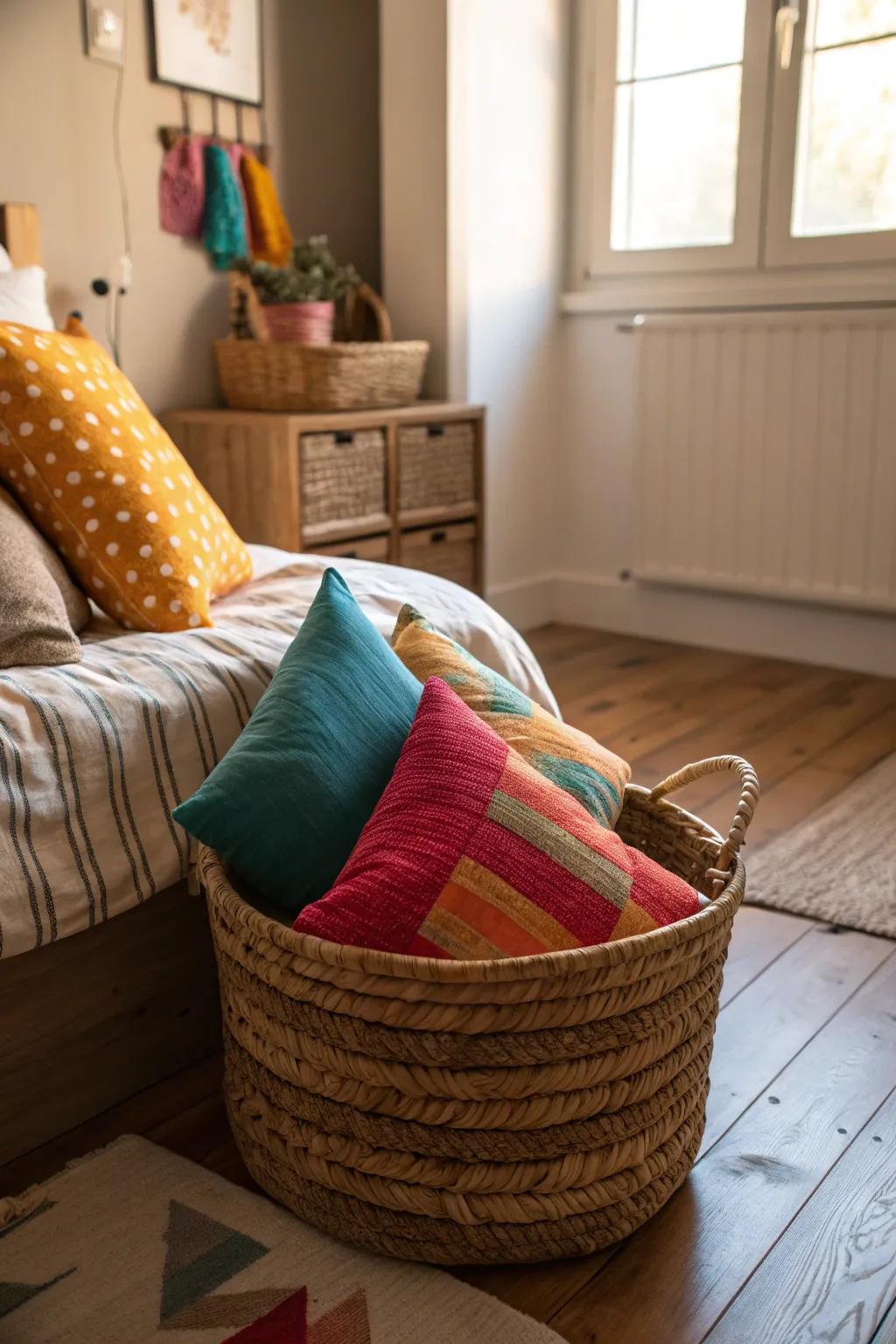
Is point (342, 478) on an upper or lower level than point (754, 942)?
upper

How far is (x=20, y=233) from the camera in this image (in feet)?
7.31

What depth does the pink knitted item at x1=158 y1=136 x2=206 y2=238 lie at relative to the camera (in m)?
2.67

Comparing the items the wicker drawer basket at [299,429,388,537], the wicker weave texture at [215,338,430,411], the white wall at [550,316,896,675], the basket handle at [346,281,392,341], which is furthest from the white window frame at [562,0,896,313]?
the wicker drawer basket at [299,429,388,537]

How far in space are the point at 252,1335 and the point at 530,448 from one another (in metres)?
2.73

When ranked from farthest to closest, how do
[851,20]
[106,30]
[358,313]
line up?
1. [358,313]
2. [851,20]
3. [106,30]

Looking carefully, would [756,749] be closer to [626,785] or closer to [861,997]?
[861,997]

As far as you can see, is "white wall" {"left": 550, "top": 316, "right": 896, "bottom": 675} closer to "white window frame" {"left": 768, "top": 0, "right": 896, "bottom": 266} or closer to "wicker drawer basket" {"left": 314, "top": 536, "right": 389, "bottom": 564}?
"white window frame" {"left": 768, "top": 0, "right": 896, "bottom": 266}

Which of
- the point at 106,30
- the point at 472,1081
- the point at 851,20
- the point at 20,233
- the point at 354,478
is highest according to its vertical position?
the point at 851,20

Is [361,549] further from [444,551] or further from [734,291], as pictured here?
[734,291]

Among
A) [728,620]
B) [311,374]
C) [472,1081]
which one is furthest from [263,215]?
[472,1081]

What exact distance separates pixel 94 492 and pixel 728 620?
7.10 ft

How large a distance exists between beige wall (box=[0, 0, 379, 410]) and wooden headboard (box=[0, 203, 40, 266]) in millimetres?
164

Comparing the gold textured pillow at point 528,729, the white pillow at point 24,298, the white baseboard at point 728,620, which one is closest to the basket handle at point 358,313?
the white baseboard at point 728,620

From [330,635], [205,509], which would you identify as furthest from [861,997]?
[205,509]
